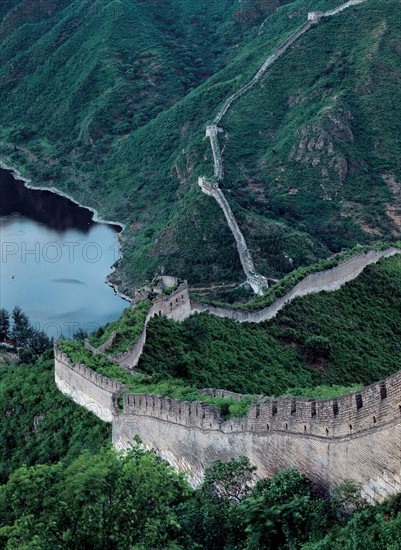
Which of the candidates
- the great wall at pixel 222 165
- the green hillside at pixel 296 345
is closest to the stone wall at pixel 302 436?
the green hillside at pixel 296 345

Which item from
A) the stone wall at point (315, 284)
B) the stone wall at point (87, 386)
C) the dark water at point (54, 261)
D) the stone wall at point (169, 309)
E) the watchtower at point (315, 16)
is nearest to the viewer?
the stone wall at point (87, 386)

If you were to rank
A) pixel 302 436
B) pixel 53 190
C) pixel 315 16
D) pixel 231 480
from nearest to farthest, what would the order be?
1. pixel 302 436
2. pixel 231 480
3. pixel 315 16
4. pixel 53 190

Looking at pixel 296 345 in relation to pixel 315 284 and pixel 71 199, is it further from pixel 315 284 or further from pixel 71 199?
pixel 71 199

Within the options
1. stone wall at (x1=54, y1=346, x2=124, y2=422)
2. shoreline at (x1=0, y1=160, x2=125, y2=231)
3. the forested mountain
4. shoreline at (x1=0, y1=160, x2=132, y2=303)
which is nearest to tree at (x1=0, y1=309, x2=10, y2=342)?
shoreline at (x1=0, y1=160, x2=132, y2=303)

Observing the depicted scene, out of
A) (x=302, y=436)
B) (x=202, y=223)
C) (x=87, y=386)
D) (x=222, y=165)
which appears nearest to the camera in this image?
(x=302, y=436)

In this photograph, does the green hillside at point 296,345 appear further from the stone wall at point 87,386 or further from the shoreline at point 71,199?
the shoreline at point 71,199

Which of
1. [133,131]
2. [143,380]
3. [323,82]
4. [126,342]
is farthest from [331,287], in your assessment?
[133,131]

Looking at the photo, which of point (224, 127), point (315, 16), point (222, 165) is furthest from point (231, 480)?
point (315, 16)
